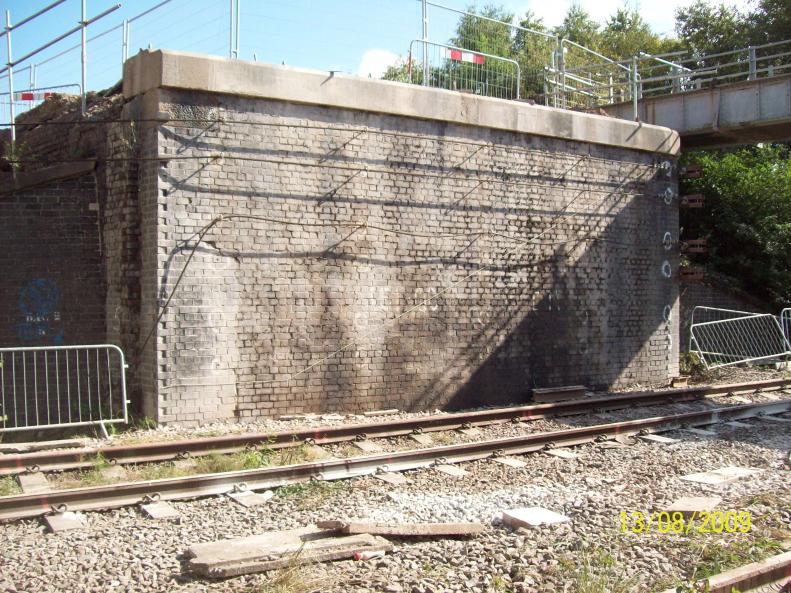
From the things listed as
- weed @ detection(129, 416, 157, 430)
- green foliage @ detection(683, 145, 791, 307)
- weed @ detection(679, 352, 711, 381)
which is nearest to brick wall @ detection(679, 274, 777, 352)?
green foliage @ detection(683, 145, 791, 307)

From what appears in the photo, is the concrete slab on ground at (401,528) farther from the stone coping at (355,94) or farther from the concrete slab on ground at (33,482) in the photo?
the stone coping at (355,94)

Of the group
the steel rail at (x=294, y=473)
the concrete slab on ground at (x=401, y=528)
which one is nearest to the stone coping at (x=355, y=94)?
the steel rail at (x=294, y=473)

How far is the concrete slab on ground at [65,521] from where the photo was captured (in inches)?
239

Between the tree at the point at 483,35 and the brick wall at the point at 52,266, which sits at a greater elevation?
the tree at the point at 483,35

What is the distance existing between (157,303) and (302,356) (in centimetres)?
219

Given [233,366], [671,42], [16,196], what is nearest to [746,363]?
[233,366]

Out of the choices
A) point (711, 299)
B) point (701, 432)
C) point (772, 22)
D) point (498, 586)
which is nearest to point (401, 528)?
point (498, 586)

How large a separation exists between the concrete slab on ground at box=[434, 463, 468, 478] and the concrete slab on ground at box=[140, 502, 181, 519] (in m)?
2.87

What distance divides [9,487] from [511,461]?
5.08 m

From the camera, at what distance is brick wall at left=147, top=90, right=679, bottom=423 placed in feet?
34.5

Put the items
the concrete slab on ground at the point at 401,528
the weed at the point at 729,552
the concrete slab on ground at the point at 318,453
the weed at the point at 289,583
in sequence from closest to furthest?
the weed at the point at 289,583 < the weed at the point at 729,552 < the concrete slab on ground at the point at 401,528 < the concrete slab on ground at the point at 318,453

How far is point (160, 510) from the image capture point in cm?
657

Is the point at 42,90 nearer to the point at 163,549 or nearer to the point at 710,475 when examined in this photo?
the point at 163,549
